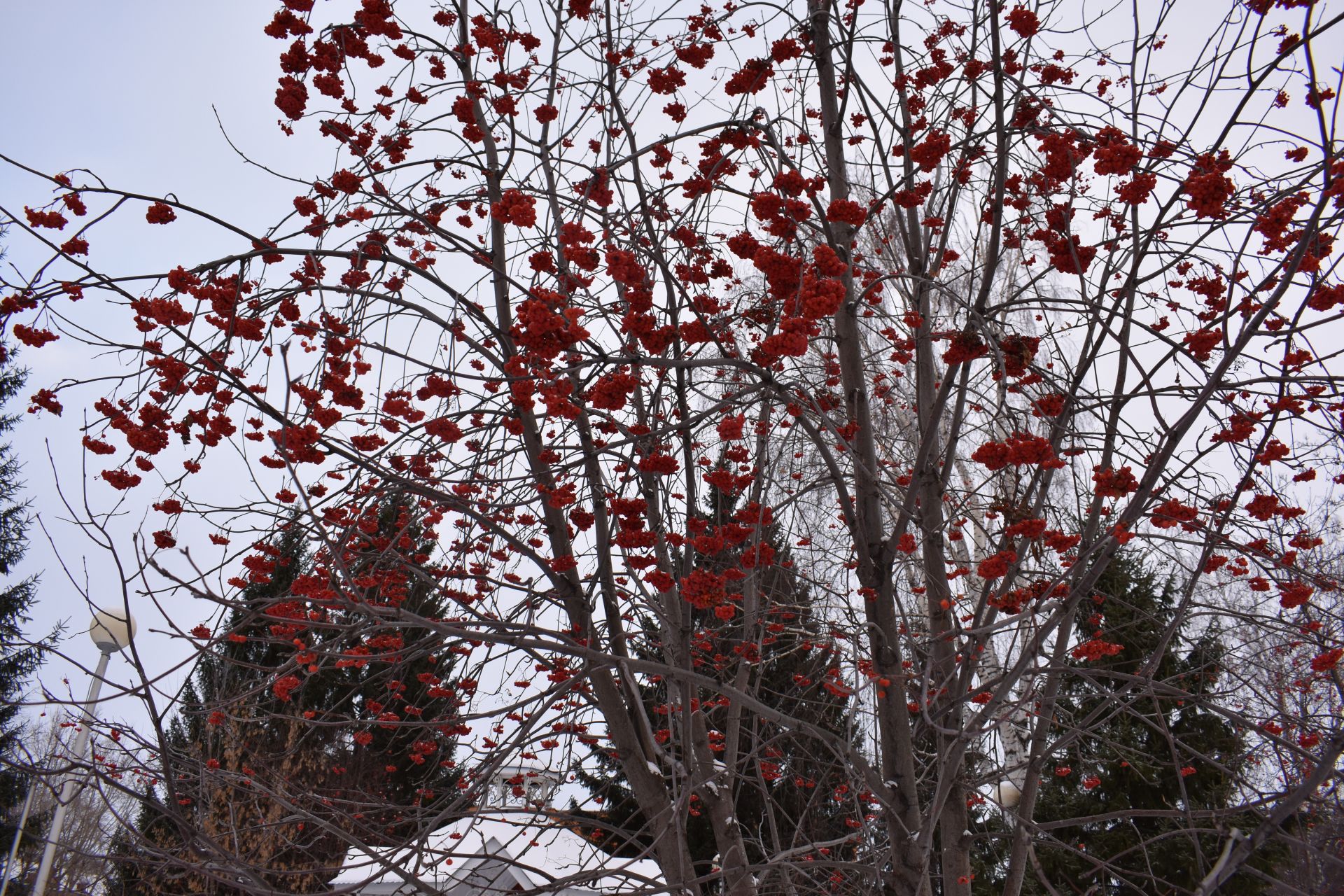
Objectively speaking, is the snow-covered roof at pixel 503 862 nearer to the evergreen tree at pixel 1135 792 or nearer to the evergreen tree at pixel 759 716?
the evergreen tree at pixel 759 716

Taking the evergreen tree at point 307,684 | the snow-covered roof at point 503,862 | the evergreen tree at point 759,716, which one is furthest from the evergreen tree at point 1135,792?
the evergreen tree at point 307,684

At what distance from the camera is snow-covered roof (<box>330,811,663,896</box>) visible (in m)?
2.42

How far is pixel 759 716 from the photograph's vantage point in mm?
4246

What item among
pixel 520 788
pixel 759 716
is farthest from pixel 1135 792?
pixel 520 788

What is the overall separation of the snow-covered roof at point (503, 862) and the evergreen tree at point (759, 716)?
26cm

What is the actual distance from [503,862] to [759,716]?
1654 mm

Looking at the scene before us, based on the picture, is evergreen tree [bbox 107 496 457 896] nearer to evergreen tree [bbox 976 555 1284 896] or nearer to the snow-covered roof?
the snow-covered roof

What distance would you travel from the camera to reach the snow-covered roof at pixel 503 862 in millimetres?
2420

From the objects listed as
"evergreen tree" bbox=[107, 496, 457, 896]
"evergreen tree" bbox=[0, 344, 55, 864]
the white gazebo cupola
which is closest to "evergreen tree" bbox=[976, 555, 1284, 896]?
the white gazebo cupola

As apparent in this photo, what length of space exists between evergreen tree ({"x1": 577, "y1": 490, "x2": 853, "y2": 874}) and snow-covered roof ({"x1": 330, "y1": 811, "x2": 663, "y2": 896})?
0.87 ft

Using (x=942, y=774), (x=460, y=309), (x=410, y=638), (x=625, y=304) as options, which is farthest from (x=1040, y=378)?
(x=410, y=638)

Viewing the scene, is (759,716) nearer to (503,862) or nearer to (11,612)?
(503,862)

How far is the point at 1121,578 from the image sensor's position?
26.5ft

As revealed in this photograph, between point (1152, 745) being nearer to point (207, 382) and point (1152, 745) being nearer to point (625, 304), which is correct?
point (625, 304)
